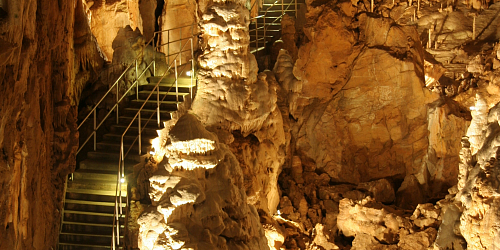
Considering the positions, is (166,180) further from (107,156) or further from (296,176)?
(296,176)

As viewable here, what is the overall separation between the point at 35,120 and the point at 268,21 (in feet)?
25.8

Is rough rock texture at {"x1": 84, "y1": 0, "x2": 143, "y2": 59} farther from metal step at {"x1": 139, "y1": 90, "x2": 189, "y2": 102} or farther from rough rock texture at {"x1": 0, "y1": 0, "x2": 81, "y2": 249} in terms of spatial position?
rough rock texture at {"x1": 0, "y1": 0, "x2": 81, "y2": 249}

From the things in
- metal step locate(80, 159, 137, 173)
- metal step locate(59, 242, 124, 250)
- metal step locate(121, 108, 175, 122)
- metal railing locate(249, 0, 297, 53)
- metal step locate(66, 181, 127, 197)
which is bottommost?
metal step locate(59, 242, 124, 250)

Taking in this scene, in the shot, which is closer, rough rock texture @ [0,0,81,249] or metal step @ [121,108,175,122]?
rough rock texture @ [0,0,81,249]

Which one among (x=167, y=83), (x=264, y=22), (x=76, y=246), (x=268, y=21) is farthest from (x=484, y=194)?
(x=268, y=21)

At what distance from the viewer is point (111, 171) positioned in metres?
11.5

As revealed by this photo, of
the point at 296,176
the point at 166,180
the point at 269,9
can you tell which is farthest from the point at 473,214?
the point at 269,9

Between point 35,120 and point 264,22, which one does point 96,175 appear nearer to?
point 35,120

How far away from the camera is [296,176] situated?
48.2 ft

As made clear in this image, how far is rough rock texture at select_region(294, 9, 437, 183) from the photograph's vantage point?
14383 millimetres

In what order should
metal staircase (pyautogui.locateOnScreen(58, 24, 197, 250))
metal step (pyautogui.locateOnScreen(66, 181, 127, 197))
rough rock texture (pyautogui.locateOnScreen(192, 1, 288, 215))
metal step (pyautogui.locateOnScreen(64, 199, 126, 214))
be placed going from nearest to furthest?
metal staircase (pyautogui.locateOnScreen(58, 24, 197, 250))
metal step (pyautogui.locateOnScreen(64, 199, 126, 214))
metal step (pyautogui.locateOnScreen(66, 181, 127, 197))
rough rock texture (pyautogui.locateOnScreen(192, 1, 288, 215))

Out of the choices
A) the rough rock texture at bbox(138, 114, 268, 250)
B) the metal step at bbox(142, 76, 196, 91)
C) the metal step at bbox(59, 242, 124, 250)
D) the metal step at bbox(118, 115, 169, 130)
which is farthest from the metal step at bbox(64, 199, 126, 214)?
the metal step at bbox(142, 76, 196, 91)

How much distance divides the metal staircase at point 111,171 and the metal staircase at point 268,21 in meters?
3.04

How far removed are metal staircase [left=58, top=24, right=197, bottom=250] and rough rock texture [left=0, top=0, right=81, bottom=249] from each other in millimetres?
319
